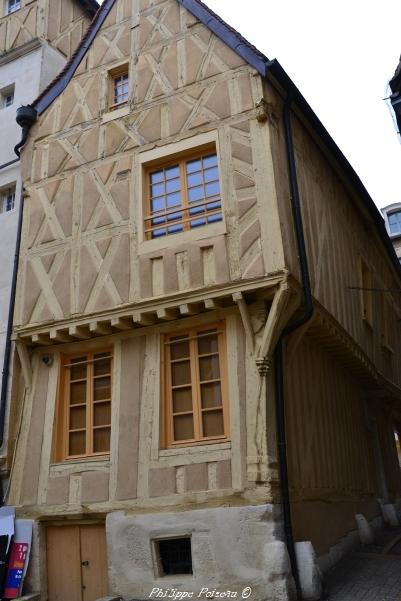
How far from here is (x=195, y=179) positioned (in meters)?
8.58

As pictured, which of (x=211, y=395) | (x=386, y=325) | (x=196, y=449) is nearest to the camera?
(x=196, y=449)

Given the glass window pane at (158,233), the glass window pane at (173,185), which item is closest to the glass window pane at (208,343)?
the glass window pane at (158,233)

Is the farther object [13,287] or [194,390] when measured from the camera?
[13,287]

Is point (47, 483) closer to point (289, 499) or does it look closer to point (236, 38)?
point (289, 499)

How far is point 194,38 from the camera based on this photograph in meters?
9.20

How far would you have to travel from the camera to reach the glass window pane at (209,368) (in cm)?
762

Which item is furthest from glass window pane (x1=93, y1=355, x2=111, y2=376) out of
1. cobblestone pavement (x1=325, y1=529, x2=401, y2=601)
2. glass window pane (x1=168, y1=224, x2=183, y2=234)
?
cobblestone pavement (x1=325, y1=529, x2=401, y2=601)

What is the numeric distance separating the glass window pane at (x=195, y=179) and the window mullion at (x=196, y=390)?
2.23 metres

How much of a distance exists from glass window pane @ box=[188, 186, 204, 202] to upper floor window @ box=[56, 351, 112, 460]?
2522mm

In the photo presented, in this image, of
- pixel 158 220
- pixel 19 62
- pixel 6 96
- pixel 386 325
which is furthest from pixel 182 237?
pixel 386 325

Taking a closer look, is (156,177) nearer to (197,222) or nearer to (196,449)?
(197,222)

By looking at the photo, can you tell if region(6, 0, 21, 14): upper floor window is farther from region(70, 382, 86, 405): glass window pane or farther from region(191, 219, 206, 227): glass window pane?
region(70, 382, 86, 405): glass window pane

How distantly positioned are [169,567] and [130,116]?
6.59 m

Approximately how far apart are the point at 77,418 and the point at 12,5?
34.6 feet
